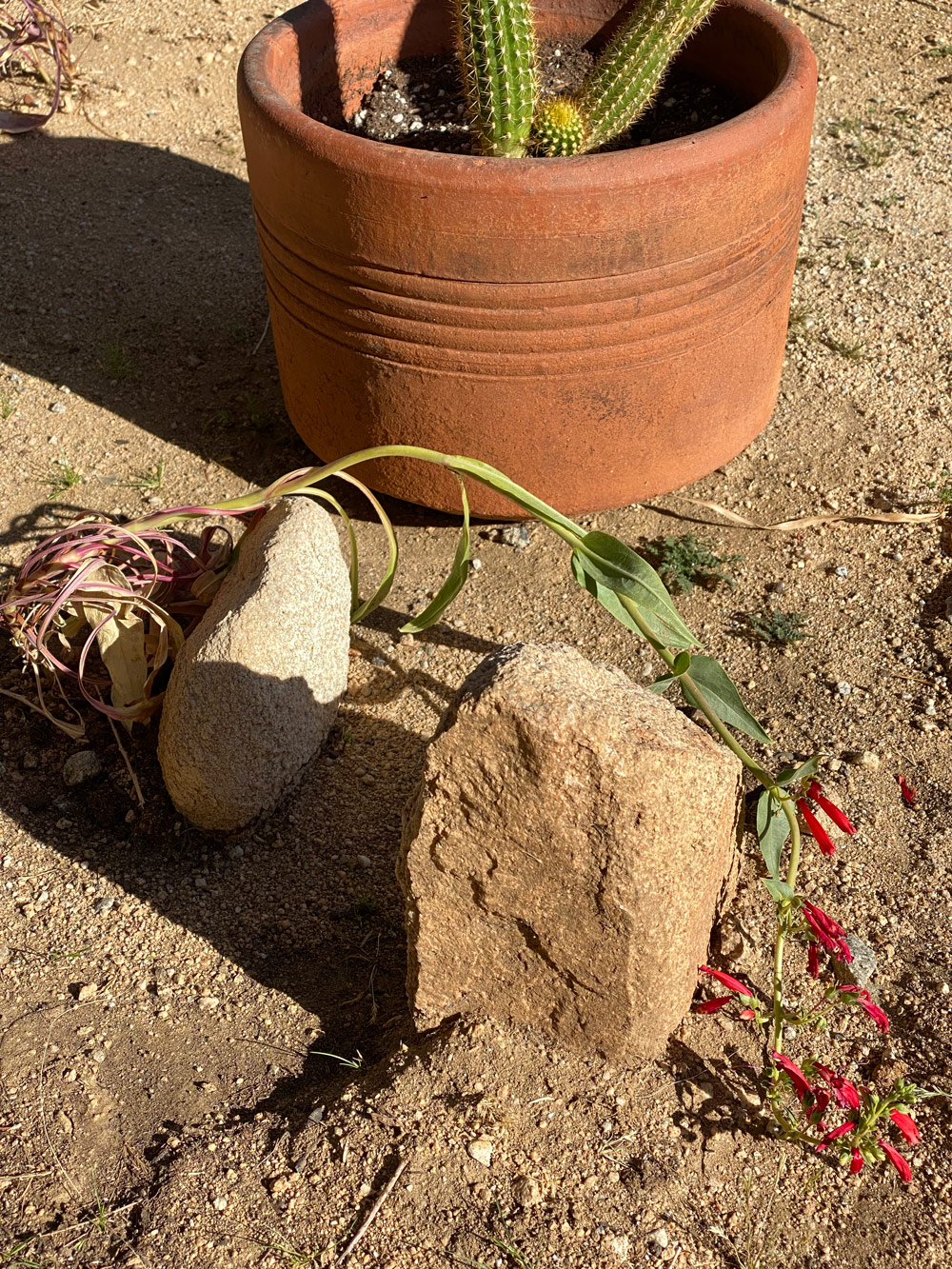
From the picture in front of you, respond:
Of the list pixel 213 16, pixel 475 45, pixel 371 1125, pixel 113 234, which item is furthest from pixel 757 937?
pixel 213 16

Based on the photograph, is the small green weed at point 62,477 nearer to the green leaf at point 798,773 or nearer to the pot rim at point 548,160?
the pot rim at point 548,160

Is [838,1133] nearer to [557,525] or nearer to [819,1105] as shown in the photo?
[819,1105]

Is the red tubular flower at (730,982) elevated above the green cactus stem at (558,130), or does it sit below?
below

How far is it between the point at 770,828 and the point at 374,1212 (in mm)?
792

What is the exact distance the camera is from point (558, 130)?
247cm

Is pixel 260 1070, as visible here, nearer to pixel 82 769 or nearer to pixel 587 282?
pixel 82 769

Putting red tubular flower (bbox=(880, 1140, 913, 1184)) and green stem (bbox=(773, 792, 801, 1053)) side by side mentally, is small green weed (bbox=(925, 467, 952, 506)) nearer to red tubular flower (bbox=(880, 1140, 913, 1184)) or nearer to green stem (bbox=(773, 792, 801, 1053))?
green stem (bbox=(773, 792, 801, 1053))

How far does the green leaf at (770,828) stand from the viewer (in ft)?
5.95

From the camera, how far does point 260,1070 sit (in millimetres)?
1767

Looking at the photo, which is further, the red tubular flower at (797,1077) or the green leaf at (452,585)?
the green leaf at (452,585)

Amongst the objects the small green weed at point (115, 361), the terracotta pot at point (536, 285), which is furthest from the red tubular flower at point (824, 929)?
the small green weed at point (115, 361)

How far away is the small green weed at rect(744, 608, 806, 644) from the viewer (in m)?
2.49

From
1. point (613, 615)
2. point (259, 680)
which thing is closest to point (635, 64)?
point (613, 615)

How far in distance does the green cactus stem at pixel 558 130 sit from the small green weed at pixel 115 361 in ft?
4.31
